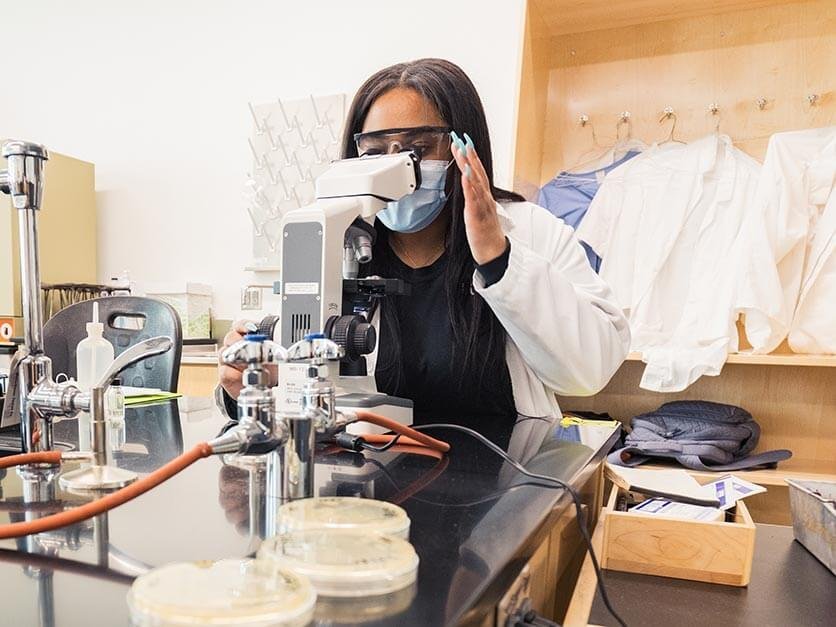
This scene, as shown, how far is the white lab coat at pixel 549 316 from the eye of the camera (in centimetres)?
82

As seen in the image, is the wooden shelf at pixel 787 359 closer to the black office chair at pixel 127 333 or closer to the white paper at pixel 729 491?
the white paper at pixel 729 491

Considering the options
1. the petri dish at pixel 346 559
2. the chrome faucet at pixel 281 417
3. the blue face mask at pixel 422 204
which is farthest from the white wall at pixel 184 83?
the petri dish at pixel 346 559

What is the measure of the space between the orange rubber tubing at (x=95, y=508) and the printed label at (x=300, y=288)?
28 cm

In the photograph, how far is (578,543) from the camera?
647 mm

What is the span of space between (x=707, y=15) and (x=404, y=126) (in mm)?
1323

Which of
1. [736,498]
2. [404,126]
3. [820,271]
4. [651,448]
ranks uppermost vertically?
[404,126]

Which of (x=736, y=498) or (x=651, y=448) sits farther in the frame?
(x=651, y=448)

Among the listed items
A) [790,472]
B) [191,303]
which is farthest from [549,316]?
[191,303]

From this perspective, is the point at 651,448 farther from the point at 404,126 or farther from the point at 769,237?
the point at 404,126

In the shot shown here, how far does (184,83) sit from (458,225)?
82.6 inches

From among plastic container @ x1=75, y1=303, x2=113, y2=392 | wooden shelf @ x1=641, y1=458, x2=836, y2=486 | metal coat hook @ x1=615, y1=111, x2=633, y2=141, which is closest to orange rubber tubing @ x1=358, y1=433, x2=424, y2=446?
plastic container @ x1=75, y1=303, x2=113, y2=392

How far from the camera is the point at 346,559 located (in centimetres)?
30

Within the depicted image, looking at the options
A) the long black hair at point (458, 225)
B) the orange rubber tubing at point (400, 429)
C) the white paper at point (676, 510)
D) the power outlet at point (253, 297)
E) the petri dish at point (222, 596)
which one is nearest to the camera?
the petri dish at point (222, 596)

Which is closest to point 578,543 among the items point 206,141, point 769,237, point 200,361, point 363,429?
point 363,429
